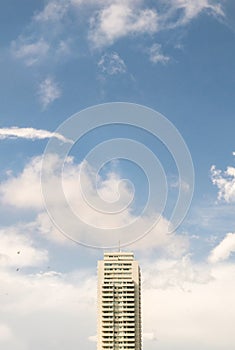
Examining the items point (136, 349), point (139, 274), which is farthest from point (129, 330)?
point (139, 274)

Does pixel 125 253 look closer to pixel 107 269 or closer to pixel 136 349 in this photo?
pixel 107 269

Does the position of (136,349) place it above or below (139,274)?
below

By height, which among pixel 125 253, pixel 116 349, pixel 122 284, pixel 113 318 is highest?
pixel 125 253

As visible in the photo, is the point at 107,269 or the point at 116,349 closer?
the point at 116,349

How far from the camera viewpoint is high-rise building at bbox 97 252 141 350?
538ft

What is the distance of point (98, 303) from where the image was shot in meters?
169

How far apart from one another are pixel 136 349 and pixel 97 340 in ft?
45.2

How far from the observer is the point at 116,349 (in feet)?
531

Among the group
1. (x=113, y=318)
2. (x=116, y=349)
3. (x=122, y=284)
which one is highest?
(x=122, y=284)

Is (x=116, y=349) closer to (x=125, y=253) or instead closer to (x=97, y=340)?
(x=97, y=340)

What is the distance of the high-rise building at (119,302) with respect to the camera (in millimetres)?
164125

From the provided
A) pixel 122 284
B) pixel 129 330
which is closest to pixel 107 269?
pixel 122 284

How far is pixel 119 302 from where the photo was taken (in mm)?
169375

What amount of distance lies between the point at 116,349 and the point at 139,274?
28.5 meters
